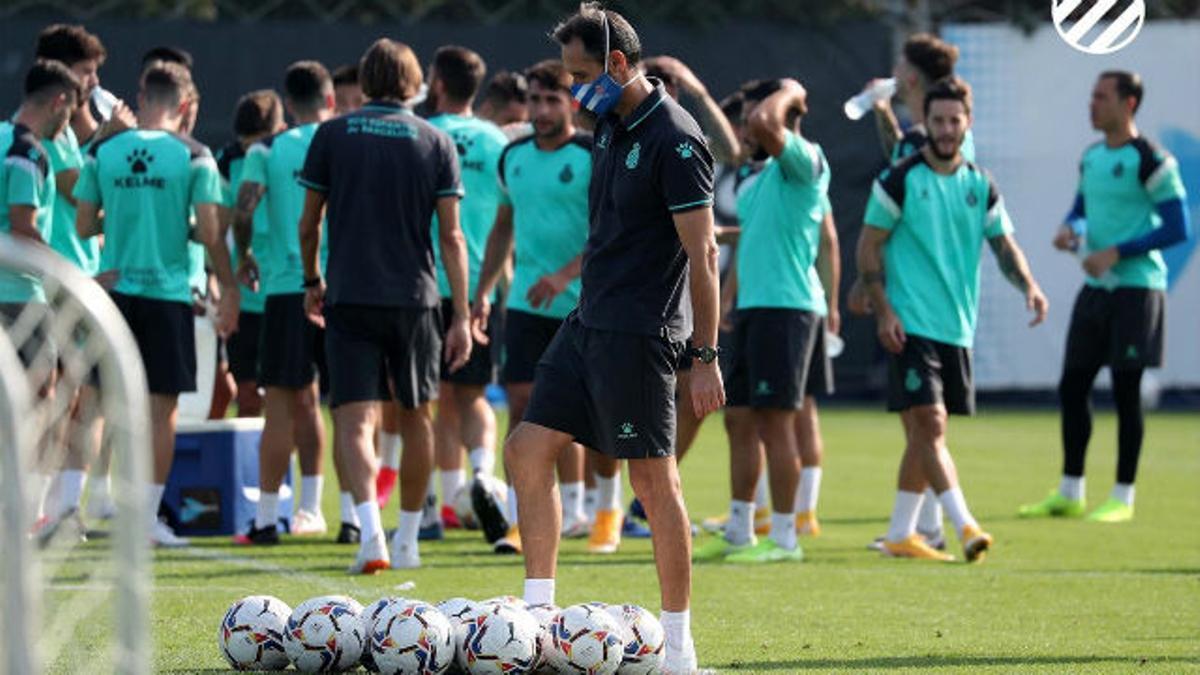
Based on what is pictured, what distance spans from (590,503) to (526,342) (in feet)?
4.40

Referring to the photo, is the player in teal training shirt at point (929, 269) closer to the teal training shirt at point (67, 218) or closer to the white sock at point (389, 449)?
the white sock at point (389, 449)

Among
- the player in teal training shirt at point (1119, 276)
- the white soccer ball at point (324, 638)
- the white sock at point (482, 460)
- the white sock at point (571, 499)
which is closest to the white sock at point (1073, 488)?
the player in teal training shirt at point (1119, 276)

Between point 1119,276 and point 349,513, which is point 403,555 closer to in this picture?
point 349,513

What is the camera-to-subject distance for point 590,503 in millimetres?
11820

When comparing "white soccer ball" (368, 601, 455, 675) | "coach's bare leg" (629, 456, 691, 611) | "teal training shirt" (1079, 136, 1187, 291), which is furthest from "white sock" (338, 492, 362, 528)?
"teal training shirt" (1079, 136, 1187, 291)

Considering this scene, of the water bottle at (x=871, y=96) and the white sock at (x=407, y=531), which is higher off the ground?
the water bottle at (x=871, y=96)

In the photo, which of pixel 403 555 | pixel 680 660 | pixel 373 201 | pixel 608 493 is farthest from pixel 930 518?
pixel 680 660

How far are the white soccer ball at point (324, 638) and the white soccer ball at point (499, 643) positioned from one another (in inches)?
13.9

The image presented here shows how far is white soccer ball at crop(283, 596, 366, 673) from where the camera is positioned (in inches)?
258

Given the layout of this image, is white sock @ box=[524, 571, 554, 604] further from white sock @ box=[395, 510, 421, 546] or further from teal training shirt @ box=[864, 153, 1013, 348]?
teal training shirt @ box=[864, 153, 1013, 348]

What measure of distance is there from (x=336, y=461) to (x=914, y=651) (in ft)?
11.8

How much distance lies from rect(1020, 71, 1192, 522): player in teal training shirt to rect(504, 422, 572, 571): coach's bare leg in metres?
6.53

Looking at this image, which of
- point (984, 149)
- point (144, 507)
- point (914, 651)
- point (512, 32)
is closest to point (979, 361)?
point (984, 149)

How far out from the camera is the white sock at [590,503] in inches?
460
